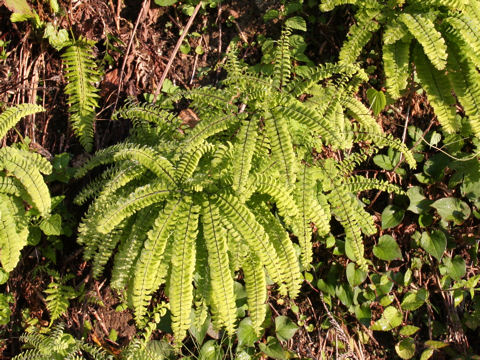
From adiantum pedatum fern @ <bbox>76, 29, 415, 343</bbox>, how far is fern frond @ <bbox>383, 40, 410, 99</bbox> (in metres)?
0.93

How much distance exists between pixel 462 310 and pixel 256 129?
3618 millimetres

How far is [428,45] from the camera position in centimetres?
420

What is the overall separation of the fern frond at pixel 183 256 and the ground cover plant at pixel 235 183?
13 mm

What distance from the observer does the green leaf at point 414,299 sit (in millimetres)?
4863

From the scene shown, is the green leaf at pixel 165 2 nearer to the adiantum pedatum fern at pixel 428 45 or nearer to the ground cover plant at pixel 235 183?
the ground cover plant at pixel 235 183

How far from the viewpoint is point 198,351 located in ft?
14.0

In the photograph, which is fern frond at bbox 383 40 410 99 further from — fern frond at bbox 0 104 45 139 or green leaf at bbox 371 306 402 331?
fern frond at bbox 0 104 45 139

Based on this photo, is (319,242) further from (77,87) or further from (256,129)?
(77,87)

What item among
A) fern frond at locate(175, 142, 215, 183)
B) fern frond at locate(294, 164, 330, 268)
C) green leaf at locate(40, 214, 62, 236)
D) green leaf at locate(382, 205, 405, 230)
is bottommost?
green leaf at locate(382, 205, 405, 230)

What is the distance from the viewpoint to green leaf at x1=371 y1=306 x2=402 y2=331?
4.86 metres

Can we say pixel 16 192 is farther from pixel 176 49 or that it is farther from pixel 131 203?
pixel 176 49

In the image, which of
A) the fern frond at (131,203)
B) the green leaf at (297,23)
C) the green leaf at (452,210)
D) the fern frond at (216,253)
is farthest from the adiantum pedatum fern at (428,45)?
the fern frond at (131,203)

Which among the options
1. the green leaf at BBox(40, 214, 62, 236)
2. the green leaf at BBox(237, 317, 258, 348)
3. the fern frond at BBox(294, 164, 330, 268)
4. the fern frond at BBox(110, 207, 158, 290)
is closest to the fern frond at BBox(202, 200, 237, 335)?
the fern frond at BBox(110, 207, 158, 290)

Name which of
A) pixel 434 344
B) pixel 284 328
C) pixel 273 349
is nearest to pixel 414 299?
pixel 434 344
